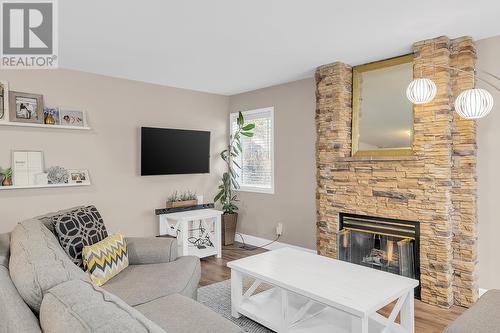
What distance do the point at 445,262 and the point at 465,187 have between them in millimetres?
721

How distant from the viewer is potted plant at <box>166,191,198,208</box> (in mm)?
4812

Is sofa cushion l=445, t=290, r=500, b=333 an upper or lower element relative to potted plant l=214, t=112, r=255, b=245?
lower

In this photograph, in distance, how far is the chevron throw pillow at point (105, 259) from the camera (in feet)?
7.41

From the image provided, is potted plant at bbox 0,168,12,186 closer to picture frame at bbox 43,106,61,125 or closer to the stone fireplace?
picture frame at bbox 43,106,61,125

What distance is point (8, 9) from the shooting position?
8.05 ft

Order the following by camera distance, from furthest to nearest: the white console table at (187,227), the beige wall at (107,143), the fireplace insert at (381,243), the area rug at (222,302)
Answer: the white console table at (187,227)
the beige wall at (107,143)
the fireplace insert at (381,243)
the area rug at (222,302)

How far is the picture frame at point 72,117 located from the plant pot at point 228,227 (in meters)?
2.41

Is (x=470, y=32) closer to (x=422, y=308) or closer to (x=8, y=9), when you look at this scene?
(x=422, y=308)

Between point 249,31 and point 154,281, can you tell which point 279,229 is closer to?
point 154,281

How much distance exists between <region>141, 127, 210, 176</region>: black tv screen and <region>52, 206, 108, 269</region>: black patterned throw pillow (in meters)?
1.94

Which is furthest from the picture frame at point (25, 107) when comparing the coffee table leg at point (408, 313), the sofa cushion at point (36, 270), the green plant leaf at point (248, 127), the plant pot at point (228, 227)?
the coffee table leg at point (408, 313)

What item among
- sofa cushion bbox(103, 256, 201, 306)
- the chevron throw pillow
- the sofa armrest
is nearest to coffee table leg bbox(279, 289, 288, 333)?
sofa cushion bbox(103, 256, 201, 306)

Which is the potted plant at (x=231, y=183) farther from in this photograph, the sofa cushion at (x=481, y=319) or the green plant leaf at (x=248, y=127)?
the sofa cushion at (x=481, y=319)

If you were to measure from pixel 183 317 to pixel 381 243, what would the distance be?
2.56m
